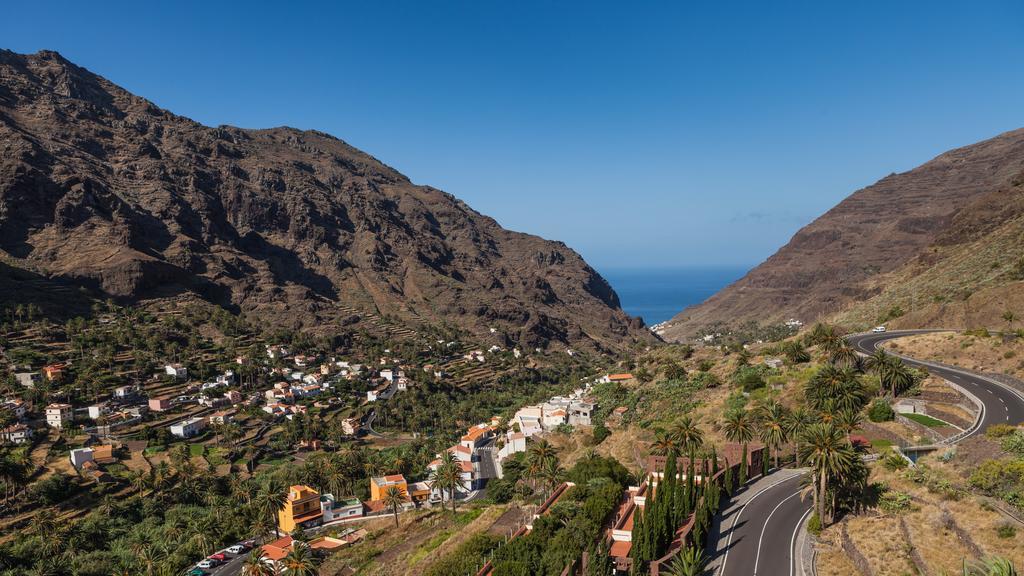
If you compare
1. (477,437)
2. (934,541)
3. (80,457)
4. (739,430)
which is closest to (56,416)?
(80,457)

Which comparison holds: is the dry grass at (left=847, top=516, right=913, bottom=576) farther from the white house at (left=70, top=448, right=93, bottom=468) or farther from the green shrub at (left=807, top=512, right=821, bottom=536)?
the white house at (left=70, top=448, right=93, bottom=468)

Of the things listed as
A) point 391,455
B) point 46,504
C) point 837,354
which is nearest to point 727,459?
point 837,354

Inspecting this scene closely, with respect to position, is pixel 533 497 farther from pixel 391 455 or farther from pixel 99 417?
pixel 99 417

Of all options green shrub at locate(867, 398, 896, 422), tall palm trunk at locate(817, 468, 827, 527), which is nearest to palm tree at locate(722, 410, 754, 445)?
green shrub at locate(867, 398, 896, 422)

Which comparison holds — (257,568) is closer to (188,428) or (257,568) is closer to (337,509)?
(337,509)

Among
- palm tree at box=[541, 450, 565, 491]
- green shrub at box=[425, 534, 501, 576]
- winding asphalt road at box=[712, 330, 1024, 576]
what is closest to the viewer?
winding asphalt road at box=[712, 330, 1024, 576]

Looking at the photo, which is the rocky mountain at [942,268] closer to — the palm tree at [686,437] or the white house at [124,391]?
the palm tree at [686,437]
